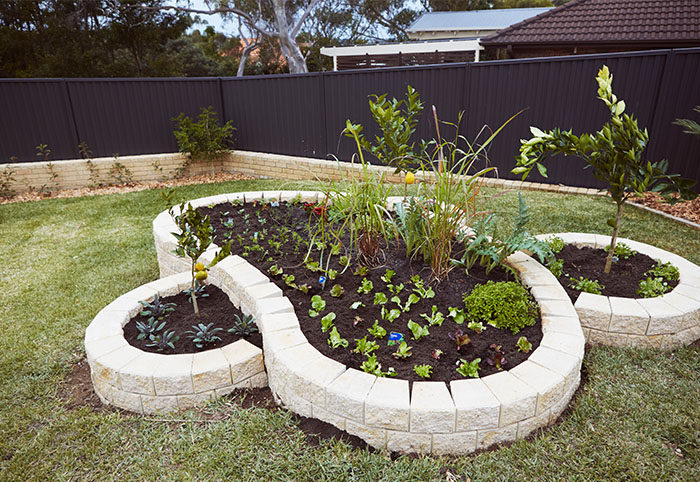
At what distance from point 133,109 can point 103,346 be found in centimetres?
688

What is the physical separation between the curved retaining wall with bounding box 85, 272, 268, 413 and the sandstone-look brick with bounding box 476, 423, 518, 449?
3.74 ft

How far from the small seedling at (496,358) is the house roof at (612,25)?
8.92m

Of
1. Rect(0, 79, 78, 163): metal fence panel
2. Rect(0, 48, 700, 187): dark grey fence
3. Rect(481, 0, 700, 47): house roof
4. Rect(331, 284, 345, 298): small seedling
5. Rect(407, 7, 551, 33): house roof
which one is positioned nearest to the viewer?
Rect(331, 284, 345, 298): small seedling

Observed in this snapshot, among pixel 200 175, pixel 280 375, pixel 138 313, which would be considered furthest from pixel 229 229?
pixel 200 175

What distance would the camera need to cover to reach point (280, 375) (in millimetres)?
2051

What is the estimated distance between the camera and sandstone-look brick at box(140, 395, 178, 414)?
214 centimetres

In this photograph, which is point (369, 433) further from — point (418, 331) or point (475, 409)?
point (418, 331)

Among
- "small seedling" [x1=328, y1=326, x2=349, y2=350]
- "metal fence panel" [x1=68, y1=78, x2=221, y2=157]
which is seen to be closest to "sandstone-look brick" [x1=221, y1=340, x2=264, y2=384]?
"small seedling" [x1=328, y1=326, x2=349, y2=350]

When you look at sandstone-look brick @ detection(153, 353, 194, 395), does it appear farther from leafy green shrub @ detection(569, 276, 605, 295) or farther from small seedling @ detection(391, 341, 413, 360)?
leafy green shrub @ detection(569, 276, 605, 295)

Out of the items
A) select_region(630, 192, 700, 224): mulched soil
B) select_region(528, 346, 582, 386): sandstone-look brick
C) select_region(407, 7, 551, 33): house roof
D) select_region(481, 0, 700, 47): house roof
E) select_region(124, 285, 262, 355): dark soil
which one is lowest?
select_region(630, 192, 700, 224): mulched soil

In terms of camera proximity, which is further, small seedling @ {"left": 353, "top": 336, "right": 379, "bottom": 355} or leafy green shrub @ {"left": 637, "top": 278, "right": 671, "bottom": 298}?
leafy green shrub @ {"left": 637, "top": 278, "right": 671, "bottom": 298}

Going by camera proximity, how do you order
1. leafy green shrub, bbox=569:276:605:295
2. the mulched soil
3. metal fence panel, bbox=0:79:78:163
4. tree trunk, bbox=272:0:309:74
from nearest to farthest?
1. leafy green shrub, bbox=569:276:605:295
2. the mulched soil
3. metal fence panel, bbox=0:79:78:163
4. tree trunk, bbox=272:0:309:74

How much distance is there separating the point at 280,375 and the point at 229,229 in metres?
2.06

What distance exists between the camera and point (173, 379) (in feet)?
6.90
